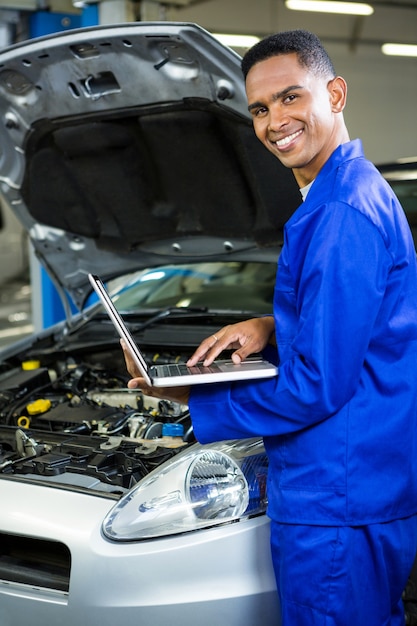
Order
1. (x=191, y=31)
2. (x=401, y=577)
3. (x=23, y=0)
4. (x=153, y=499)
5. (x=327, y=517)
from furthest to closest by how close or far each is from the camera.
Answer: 1. (x=23, y=0)
2. (x=191, y=31)
3. (x=153, y=499)
4. (x=401, y=577)
5. (x=327, y=517)

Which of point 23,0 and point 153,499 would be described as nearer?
point 153,499

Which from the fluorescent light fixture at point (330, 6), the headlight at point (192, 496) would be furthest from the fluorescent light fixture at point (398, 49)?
the headlight at point (192, 496)

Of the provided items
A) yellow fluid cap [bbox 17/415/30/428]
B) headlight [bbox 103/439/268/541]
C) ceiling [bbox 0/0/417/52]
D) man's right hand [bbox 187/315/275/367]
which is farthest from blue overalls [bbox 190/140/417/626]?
ceiling [bbox 0/0/417/52]

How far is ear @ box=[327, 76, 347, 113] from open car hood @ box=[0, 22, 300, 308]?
1.96 ft

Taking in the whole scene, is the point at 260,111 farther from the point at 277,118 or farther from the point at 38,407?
the point at 38,407

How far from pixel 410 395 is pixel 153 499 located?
0.65 meters

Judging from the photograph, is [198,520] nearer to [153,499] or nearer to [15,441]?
[153,499]

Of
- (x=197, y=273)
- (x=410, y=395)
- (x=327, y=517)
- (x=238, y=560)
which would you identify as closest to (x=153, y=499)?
(x=238, y=560)

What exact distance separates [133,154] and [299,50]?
47.7 inches

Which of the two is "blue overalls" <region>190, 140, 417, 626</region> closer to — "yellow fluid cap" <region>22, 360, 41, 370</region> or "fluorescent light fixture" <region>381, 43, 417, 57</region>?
"yellow fluid cap" <region>22, 360, 41, 370</region>

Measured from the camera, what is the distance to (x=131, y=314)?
10.1 ft

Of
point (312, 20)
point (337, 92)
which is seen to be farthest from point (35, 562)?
point (312, 20)

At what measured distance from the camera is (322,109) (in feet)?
4.91

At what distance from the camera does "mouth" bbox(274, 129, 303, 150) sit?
1508 millimetres
